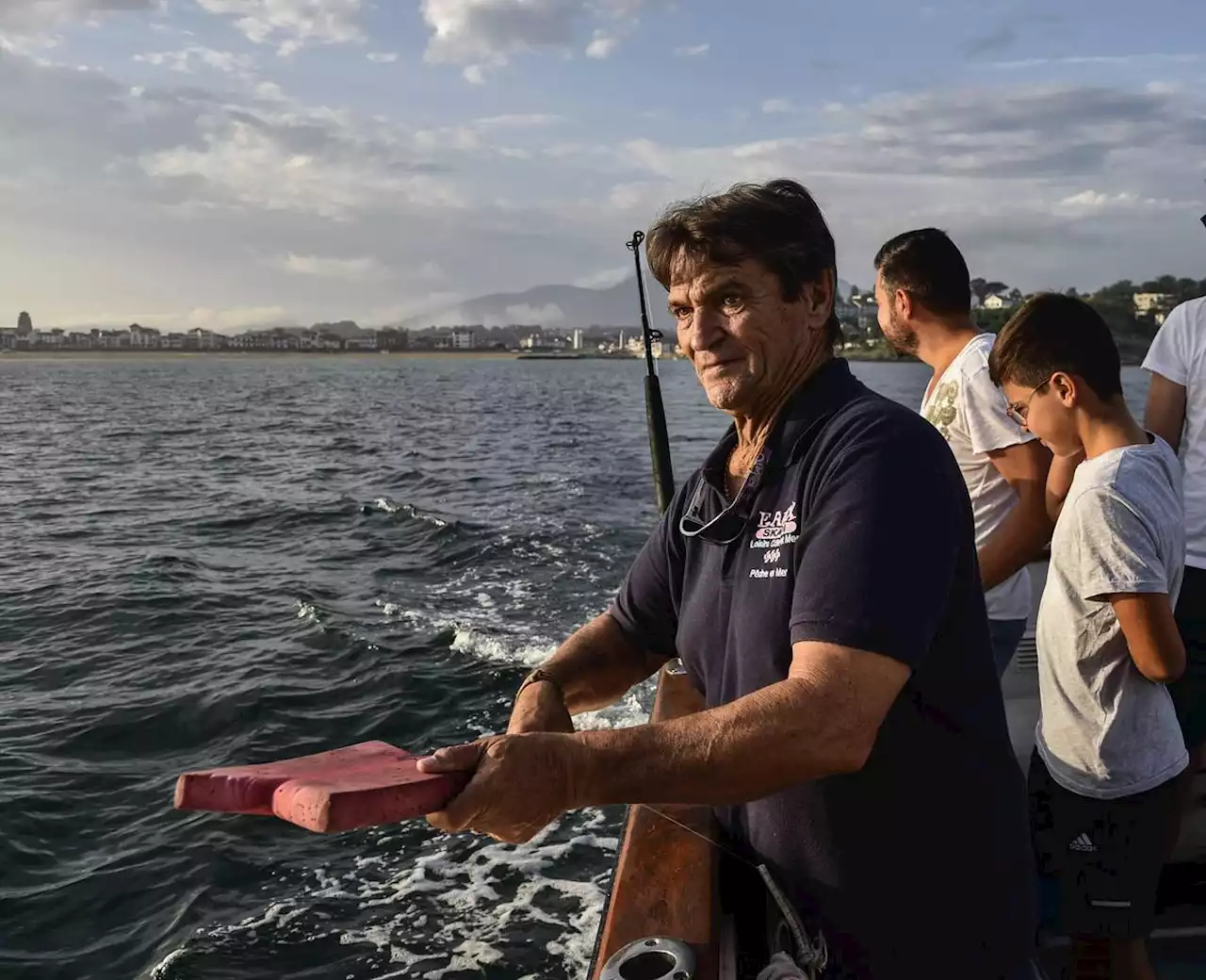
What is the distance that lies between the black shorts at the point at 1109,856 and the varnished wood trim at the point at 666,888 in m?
1.32

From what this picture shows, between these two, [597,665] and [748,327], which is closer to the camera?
[748,327]

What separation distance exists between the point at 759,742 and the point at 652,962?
0.55 metres

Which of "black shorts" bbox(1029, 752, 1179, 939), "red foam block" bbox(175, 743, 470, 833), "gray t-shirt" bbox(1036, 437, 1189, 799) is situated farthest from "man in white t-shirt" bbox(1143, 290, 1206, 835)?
"red foam block" bbox(175, 743, 470, 833)

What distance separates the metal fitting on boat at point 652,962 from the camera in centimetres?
183

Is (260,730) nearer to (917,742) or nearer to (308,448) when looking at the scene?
(917,742)

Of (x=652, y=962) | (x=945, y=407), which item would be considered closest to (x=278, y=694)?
(x=945, y=407)

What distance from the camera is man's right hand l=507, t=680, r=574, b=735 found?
2.35 meters

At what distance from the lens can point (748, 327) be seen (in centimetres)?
211

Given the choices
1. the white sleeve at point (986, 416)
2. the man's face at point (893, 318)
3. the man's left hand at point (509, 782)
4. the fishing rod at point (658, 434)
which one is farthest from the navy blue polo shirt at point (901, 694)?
the fishing rod at point (658, 434)

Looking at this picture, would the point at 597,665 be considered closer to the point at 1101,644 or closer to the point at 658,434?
the point at 1101,644

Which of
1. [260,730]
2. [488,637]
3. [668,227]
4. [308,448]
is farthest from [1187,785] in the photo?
[308,448]

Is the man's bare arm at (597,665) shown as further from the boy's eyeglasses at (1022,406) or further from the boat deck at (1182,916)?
the boat deck at (1182,916)

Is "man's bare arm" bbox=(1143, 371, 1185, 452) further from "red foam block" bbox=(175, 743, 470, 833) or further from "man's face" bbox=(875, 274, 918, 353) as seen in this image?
"red foam block" bbox=(175, 743, 470, 833)

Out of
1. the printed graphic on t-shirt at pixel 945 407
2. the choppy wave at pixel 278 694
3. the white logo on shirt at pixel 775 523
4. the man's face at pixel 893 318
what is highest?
the man's face at pixel 893 318
